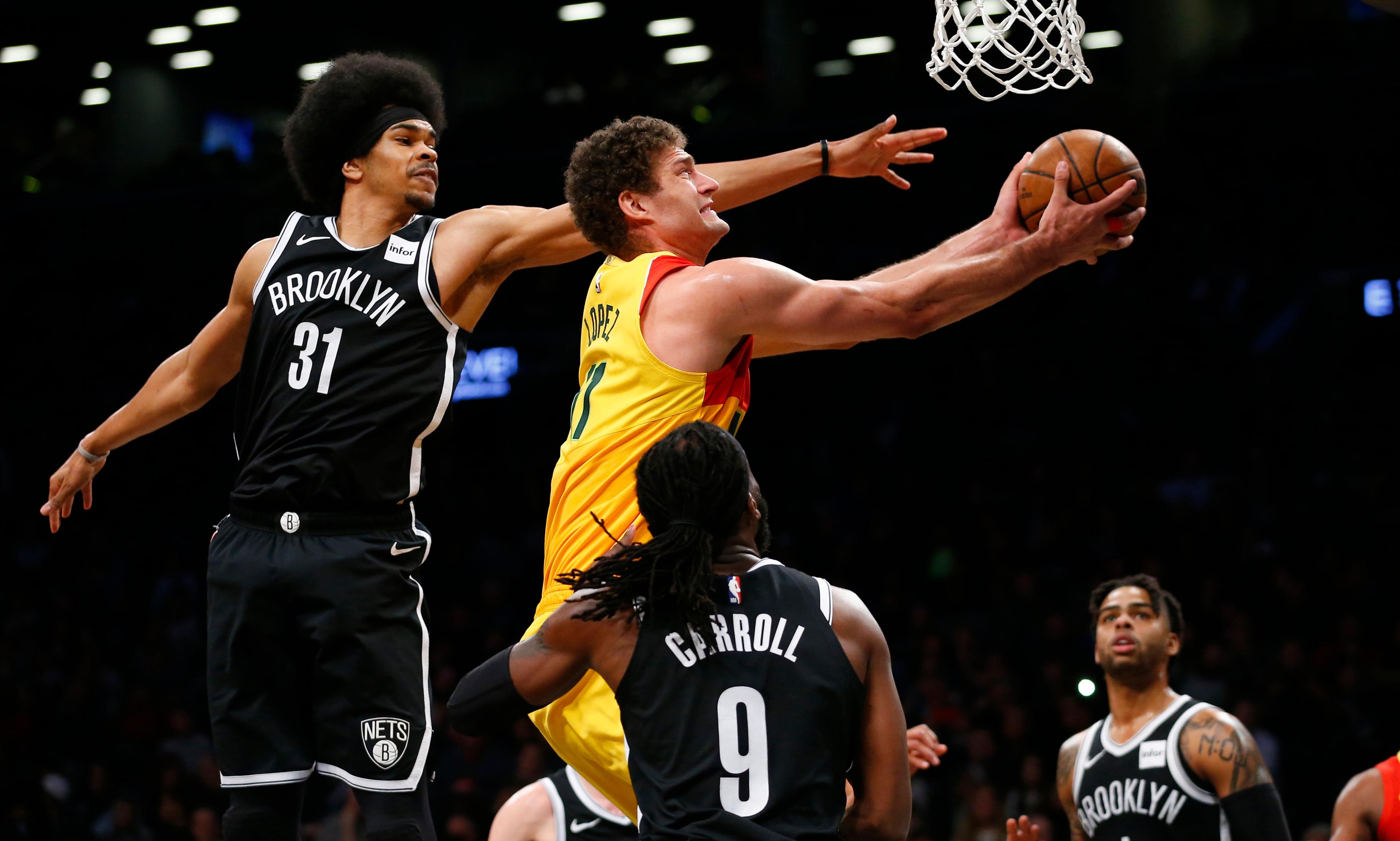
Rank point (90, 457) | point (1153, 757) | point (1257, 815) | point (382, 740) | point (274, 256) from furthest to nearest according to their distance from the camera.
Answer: point (1153, 757) < point (1257, 815) < point (90, 457) < point (274, 256) < point (382, 740)

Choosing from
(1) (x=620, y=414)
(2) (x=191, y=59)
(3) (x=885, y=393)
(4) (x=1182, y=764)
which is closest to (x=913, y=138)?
(1) (x=620, y=414)

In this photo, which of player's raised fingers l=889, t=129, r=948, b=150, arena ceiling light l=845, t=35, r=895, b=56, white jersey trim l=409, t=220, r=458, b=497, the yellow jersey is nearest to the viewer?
the yellow jersey

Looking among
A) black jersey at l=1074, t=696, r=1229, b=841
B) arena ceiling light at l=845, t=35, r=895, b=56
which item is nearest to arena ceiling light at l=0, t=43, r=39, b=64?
arena ceiling light at l=845, t=35, r=895, b=56

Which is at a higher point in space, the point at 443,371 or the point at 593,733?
the point at 443,371

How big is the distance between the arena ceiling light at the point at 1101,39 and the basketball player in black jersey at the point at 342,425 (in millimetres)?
11280

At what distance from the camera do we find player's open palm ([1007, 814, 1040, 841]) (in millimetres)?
4074

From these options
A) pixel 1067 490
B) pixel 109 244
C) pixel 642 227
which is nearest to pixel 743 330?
pixel 642 227

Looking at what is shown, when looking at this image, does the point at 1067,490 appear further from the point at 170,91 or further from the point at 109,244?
the point at 170,91

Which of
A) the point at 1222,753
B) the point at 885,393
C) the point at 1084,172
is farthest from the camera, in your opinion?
the point at 885,393

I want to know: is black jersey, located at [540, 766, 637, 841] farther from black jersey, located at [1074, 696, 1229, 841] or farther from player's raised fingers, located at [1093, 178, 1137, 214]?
player's raised fingers, located at [1093, 178, 1137, 214]

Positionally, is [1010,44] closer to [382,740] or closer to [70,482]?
[382,740]

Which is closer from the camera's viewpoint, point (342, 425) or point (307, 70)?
point (342, 425)

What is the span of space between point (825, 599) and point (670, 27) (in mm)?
14582

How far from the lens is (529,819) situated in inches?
234
